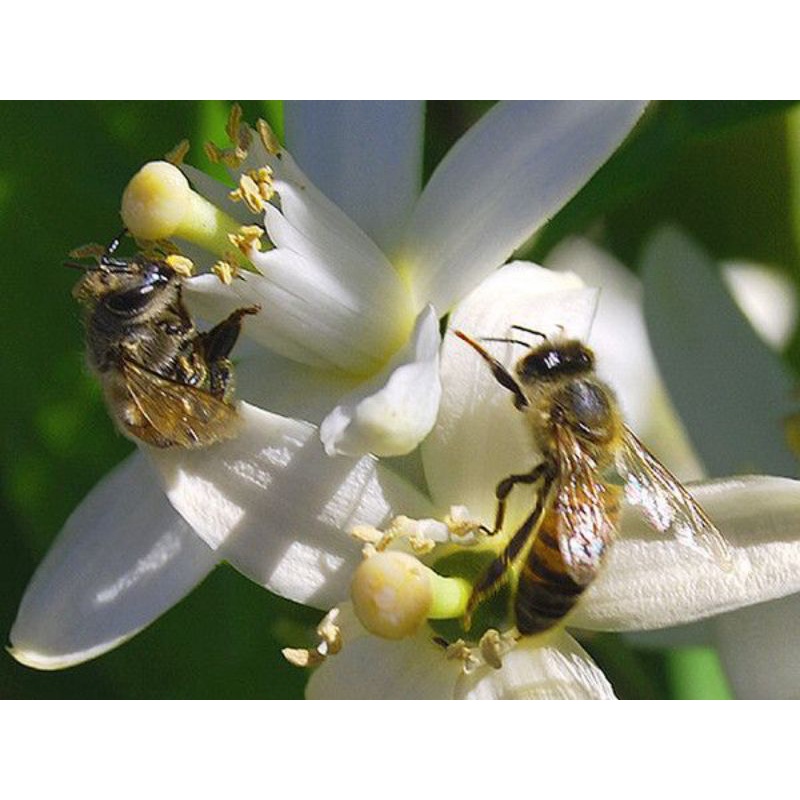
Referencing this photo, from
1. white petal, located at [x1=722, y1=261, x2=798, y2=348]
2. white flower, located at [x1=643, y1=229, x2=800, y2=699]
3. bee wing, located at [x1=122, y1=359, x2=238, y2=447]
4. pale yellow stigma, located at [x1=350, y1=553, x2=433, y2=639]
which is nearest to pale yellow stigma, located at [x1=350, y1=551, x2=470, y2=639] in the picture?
pale yellow stigma, located at [x1=350, y1=553, x2=433, y2=639]

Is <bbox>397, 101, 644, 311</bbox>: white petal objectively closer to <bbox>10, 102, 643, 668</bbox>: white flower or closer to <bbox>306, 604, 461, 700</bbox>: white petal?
<bbox>10, 102, 643, 668</bbox>: white flower

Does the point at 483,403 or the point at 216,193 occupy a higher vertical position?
the point at 216,193

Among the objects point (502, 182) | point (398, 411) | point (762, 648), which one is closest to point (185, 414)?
point (398, 411)

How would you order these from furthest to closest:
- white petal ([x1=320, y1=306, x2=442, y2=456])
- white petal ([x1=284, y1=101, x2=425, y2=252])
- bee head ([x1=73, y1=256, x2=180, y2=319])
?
white petal ([x1=284, y1=101, x2=425, y2=252])
bee head ([x1=73, y1=256, x2=180, y2=319])
white petal ([x1=320, y1=306, x2=442, y2=456])

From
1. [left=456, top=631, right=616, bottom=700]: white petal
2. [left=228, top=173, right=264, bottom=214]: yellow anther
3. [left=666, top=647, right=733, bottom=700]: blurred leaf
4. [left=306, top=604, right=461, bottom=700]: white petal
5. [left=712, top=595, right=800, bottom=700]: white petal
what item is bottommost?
[left=666, top=647, right=733, bottom=700]: blurred leaf

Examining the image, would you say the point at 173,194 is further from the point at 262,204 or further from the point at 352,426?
the point at 352,426

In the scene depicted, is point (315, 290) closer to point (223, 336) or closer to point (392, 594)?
point (223, 336)

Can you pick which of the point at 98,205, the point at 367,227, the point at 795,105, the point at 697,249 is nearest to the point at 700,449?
the point at 697,249
